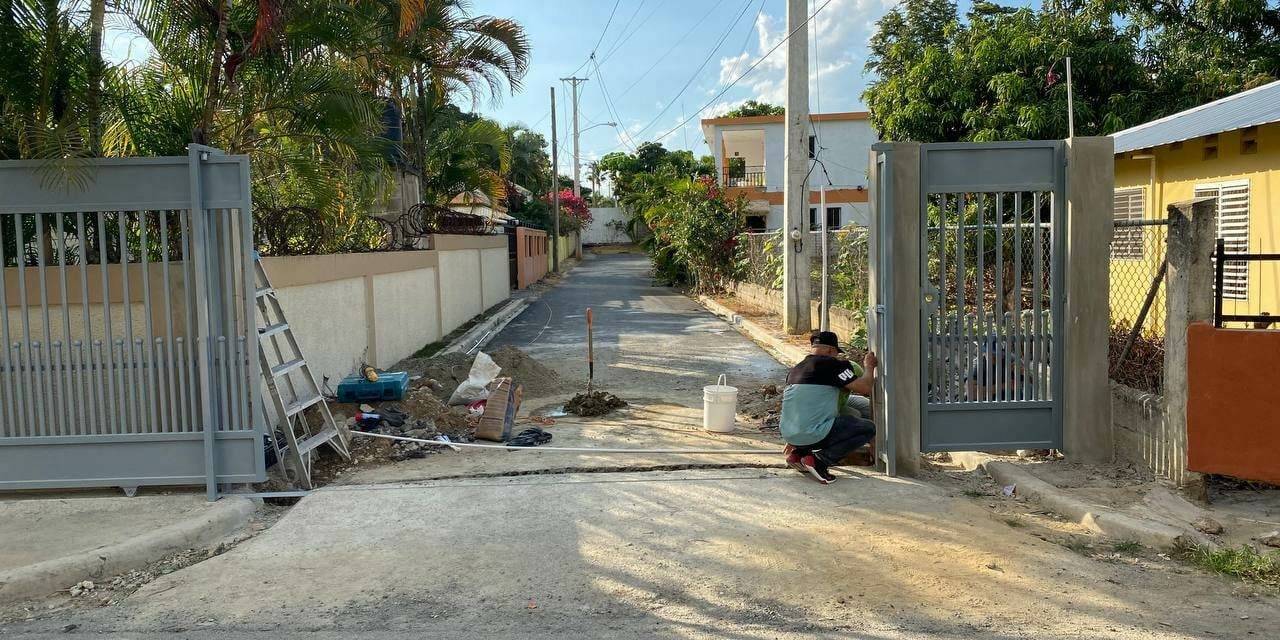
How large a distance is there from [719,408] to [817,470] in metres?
2.05

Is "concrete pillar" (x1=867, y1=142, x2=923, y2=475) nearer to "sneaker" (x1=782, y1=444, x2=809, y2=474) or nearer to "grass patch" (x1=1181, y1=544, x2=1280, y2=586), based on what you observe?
"sneaker" (x1=782, y1=444, x2=809, y2=474)

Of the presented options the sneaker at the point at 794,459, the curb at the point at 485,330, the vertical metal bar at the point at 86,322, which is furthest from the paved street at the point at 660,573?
the curb at the point at 485,330

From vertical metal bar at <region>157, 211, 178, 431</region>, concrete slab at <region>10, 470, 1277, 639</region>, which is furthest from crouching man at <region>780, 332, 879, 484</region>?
vertical metal bar at <region>157, 211, 178, 431</region>

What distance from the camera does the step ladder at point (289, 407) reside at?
6891 millimetres

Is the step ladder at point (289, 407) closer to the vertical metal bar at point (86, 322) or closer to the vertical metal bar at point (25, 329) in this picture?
the vertical metal bar at point (86, 322)

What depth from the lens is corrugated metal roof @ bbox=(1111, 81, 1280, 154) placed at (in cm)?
873

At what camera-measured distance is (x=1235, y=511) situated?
229 inches

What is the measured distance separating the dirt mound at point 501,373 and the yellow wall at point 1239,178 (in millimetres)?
6882

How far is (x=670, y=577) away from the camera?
197 inches

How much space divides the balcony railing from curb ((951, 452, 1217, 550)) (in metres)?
33.7

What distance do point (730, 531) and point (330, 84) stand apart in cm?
611

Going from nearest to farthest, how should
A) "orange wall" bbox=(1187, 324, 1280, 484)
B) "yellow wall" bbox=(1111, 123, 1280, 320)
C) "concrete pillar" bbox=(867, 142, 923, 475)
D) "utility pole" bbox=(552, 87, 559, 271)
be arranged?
1. "orange wall" bbox=(1187, 324, 1280, 484)
2. "concrete pillar" bbox=(867, 142, 923, 475)
3. "yellow wall" bbox=(1111, 123, 1280, 320)
4. "utility pole" bbox=(552, 87, 559, 271)

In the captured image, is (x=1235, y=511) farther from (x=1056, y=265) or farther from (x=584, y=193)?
(x=584, y=193)

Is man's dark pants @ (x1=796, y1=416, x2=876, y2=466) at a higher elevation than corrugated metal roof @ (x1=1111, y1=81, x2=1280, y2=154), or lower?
lower
